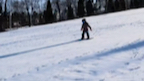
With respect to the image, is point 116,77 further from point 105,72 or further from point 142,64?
point 142,64

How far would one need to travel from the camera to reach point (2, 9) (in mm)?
74125

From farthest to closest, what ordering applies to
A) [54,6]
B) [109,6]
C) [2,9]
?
1. [54,6]
2. [109,6]
3. [2,9]

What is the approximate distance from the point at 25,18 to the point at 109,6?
34.7 m

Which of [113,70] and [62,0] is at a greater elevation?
[62,0]

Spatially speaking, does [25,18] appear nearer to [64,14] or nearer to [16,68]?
[64,14]

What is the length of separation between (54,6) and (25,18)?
44.9 ft

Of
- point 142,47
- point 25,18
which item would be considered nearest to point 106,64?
point 142,47

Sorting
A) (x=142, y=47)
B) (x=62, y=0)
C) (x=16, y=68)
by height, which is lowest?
(x=16, y=68)

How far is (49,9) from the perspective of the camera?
69625 mm

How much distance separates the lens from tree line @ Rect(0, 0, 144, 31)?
69.4m

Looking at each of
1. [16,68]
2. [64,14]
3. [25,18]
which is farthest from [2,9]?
[16,68]

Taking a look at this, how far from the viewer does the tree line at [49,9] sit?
228 feet

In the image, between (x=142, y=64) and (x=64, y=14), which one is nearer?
(x=142, y=64)

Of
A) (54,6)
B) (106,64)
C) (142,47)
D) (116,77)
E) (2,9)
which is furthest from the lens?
(54,6)
